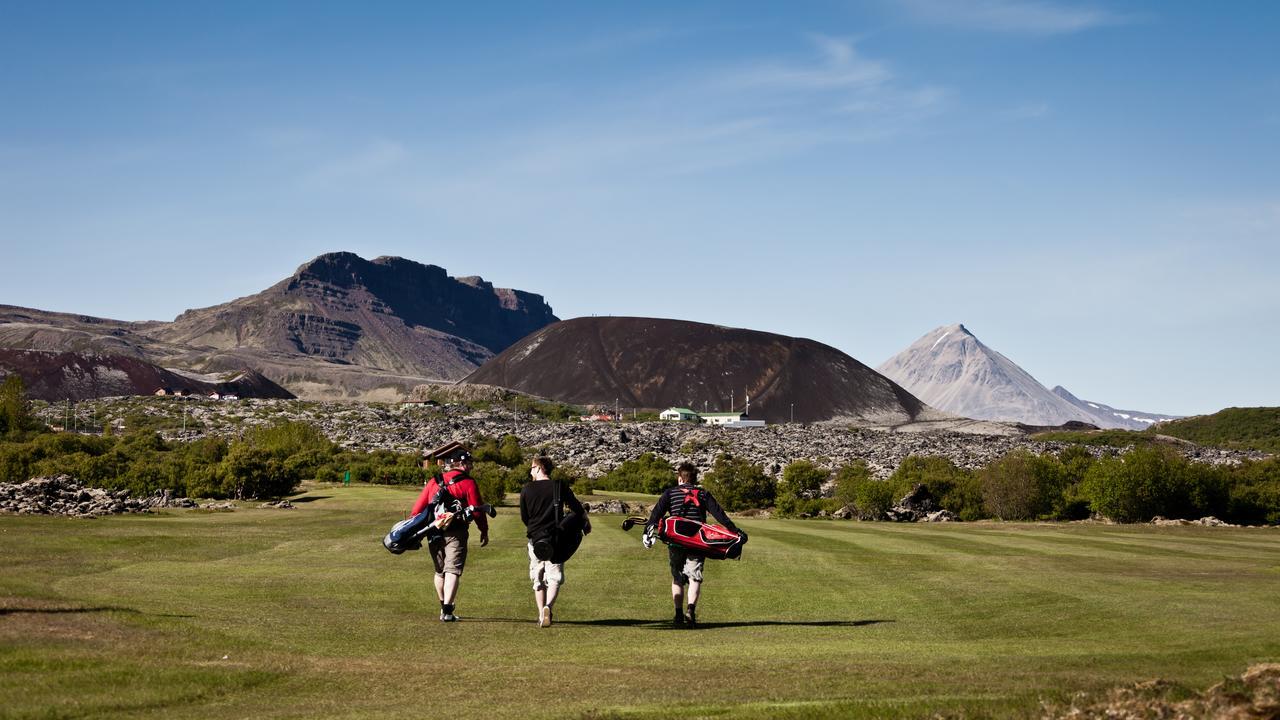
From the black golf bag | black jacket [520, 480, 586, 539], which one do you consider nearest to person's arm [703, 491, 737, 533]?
black jacket [520, 480, 586, 539]

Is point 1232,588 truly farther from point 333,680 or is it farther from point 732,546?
point 333,680

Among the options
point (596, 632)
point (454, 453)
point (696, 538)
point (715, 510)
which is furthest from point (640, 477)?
point (596, 632)

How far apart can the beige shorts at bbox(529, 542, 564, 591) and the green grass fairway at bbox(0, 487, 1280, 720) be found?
26.9 inches

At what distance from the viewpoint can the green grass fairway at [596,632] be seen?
11.6 meters

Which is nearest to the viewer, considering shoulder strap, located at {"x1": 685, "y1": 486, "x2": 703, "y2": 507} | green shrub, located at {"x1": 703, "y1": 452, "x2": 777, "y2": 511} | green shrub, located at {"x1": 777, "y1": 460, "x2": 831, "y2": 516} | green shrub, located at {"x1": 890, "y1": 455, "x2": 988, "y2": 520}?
shoulder strap, located at {"x1": 685, "y1": 486, "x2": 703, "y2": 507}

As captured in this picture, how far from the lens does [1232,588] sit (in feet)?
76.7

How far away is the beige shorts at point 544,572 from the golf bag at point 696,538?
1619 millimetres

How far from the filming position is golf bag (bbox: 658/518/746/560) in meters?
17.9

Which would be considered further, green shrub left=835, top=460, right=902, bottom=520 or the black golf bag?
green shrub left=835, top=460, right=902, bottom=520

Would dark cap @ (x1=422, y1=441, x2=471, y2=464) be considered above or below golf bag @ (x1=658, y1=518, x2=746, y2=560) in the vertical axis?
above

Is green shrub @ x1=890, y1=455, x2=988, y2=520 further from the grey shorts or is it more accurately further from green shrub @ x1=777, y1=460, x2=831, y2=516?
the grey shorts

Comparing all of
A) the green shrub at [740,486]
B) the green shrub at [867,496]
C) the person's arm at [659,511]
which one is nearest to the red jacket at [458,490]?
the person's arm at [659,511]

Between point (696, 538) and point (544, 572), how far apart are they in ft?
7.54

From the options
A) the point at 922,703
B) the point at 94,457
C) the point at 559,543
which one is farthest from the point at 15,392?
the point at 922,703
